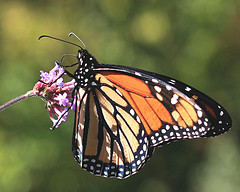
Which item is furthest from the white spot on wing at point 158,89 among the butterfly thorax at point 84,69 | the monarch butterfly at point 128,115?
the butterfly thorax at point 84,69

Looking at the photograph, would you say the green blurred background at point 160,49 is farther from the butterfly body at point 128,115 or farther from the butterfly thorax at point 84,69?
the butterfly thorax at point 84,69

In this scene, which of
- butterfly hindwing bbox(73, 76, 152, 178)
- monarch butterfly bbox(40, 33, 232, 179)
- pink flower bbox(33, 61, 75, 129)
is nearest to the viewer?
pink flower bbox(33, 61, 75, 129)

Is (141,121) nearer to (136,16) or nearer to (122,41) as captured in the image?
(122,41)

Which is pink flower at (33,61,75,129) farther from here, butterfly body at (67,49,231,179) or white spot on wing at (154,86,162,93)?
white spot on wing at (154,86,162,93)

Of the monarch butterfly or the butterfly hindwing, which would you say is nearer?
the monarch butterfly

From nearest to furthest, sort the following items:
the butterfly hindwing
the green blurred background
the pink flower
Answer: the pink flower
the butterfly hindwing
the green blurred background

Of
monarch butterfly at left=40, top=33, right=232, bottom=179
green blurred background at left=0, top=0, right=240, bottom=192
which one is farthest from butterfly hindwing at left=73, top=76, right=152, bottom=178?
green blurred background at left=0, top=0, right=240, bottom=192

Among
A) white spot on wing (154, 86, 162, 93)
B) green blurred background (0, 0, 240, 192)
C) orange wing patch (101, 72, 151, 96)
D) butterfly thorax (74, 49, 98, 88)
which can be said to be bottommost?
white spot on wing (154, 86, 162, 93)

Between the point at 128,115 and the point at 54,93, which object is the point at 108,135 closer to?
the point at 128,115
